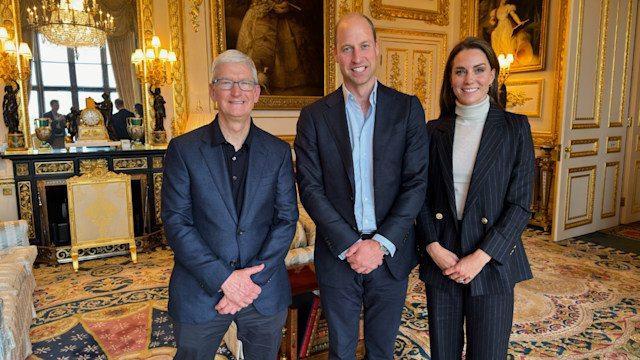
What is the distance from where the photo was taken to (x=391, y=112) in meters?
1.57

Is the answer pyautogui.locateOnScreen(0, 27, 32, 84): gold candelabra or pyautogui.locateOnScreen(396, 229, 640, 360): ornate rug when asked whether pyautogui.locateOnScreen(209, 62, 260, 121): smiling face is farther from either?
pyautogui.locateOnScreen(0, 27, 32, 84): gold candelabra

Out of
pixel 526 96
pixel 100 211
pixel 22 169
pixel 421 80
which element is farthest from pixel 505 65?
pixel 22 169

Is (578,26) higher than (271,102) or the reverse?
higher

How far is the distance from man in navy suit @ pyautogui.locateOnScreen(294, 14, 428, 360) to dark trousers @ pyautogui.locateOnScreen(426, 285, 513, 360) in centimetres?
16

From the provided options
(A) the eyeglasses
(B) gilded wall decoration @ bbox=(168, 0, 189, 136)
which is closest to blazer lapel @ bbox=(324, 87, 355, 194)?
(A) the eyeglasses

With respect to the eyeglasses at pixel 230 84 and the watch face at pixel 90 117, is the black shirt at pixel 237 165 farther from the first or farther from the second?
the watch face at pixel 90 117

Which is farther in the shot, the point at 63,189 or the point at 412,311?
the point at 63,189

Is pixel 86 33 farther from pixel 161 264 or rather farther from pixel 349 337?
pixel 349 337

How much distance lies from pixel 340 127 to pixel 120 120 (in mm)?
3905

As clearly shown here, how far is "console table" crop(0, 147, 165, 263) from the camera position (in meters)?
3.95

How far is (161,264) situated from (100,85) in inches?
83.7

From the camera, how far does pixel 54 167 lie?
3.98 m

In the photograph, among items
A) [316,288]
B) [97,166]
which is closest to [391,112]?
[316,288]

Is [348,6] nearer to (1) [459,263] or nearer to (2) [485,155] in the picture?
(2) [485,155]
